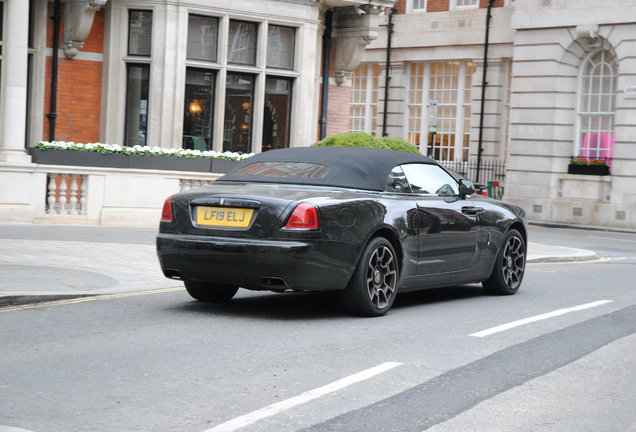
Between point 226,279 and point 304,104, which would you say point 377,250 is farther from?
point 304,104

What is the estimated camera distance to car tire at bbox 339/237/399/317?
24.8 feet

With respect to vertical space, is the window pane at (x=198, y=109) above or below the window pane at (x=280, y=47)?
below

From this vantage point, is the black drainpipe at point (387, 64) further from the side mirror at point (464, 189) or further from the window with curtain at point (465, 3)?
the side mirror at point (464, 189)

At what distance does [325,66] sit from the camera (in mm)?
21109

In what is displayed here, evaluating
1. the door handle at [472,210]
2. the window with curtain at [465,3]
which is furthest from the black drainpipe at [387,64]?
the door handle at [472,210]

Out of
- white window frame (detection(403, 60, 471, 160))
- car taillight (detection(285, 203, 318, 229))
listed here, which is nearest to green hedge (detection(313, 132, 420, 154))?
car taillight (detection(285, 203, 318, 229))

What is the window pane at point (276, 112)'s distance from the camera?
19453 millimetres

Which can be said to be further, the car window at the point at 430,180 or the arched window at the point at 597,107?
the arched window at the point at 597,107

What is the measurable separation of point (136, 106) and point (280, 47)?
3.34 meters

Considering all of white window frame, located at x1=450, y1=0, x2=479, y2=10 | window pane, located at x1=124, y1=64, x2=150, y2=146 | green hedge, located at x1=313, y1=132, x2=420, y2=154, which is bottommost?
green hedge, located at x1=313, y1=132, x2=420, y2=154

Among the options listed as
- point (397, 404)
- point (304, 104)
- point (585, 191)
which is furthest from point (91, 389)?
point (585, 191)

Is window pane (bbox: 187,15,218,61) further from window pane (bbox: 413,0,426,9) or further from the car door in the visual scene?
window pane (bbox: 413,0,426,9)

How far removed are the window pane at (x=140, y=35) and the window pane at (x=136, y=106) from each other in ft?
1.11

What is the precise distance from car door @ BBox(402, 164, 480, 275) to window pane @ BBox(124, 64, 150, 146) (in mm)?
10156
